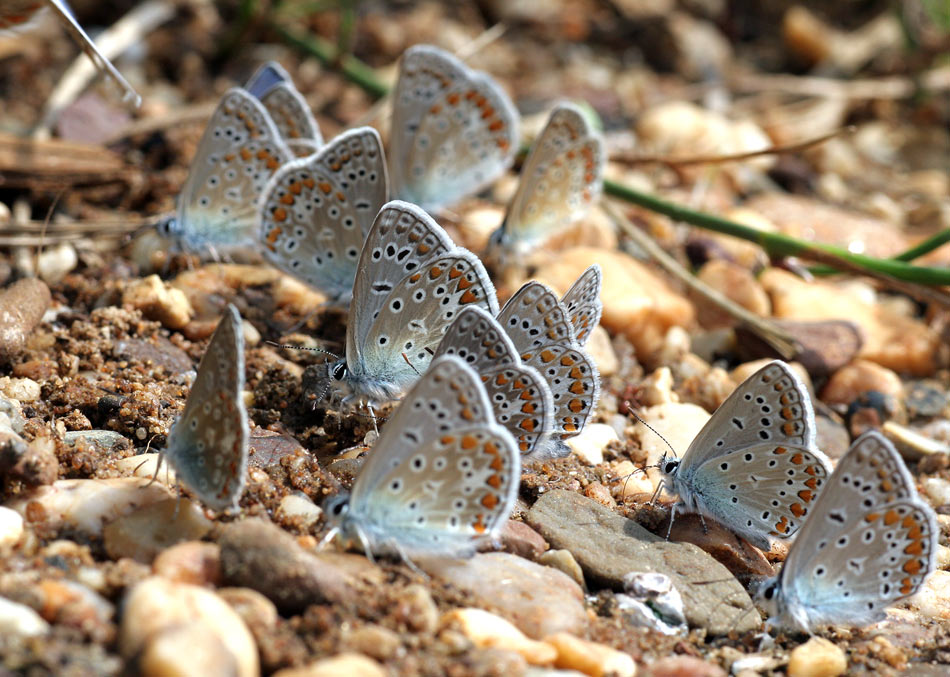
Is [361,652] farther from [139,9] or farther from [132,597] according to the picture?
[139,9]

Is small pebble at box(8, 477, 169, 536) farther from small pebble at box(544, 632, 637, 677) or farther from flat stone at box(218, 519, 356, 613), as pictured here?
small pebble at box(544, 632, 637, 677)

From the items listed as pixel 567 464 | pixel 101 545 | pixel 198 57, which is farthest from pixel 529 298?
pixel 198 57

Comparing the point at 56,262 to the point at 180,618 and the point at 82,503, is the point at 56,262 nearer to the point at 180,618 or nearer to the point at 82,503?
the point at 82,503

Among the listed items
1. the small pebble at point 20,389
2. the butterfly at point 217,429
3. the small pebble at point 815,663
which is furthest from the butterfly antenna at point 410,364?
the small pebble at point 815,663

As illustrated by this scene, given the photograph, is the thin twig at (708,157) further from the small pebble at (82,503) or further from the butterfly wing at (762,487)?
the small pebble at (82,503)

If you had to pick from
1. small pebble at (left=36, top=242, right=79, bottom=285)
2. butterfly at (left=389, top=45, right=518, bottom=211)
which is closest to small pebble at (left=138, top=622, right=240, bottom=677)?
small pebble at (left=36, top=242, right=79, bottom=285)

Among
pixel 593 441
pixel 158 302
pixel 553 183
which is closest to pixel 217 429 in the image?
pixel 158 302

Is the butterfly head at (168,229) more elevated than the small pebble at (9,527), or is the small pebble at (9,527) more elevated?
the butterfly head at (168,229)
